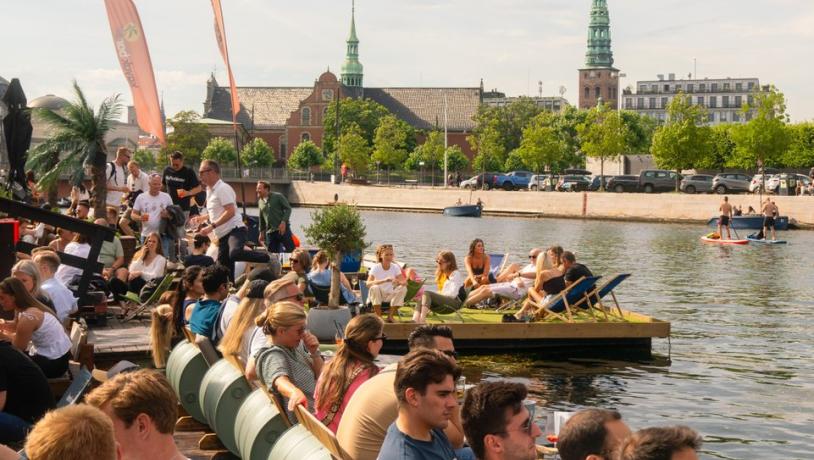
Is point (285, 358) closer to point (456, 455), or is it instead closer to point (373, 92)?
point (456, 455)

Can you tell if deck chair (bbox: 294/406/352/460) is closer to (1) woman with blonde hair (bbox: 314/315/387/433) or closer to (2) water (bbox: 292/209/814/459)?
(1) woman with blonde hair (bbox: 314/315/387/433)

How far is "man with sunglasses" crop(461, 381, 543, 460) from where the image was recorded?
5.20 metres

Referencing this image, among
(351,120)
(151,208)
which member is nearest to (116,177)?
(151,208)

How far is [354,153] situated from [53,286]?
10283cm

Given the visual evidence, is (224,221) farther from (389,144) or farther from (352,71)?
(352,71)

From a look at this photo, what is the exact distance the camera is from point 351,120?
5261 inches

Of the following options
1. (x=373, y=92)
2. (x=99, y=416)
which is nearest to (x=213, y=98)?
(x=373, y=92)

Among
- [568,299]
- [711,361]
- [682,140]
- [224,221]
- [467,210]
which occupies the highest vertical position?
[682,140]

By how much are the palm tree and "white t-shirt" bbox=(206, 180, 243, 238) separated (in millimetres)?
5375

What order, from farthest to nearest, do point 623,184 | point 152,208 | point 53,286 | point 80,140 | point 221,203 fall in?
point 623,184, point 80,140, point 152,208, point 221,203, point 53,286

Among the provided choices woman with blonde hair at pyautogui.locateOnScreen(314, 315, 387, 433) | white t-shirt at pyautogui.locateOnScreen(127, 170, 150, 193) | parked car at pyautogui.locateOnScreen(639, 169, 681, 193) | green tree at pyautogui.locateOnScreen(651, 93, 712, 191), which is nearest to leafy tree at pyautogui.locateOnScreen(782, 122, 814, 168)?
green tree at pyautogui.locateOnScreen(651, 93, 712, 191)

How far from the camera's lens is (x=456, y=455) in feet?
20.3

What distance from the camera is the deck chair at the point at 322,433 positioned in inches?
232

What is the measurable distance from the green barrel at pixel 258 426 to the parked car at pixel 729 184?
70947 mm
